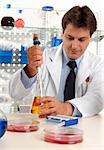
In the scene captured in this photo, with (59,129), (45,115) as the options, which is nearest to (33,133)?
(59,129)

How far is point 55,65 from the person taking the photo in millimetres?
1587

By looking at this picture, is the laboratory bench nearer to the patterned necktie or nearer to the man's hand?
the man's hand

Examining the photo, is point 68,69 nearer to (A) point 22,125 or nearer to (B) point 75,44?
(B) point 75,44

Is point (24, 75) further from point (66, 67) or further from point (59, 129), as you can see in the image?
point (59, 129)

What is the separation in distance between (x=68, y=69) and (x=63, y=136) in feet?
2.72

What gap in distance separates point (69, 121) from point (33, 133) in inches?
5.8

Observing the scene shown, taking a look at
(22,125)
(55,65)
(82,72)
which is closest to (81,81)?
(82,72)

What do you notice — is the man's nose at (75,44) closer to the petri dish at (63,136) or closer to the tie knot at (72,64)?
the tie knot at (72,64)

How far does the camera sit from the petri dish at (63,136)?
74 centimetres

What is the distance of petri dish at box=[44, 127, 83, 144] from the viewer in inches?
29.2

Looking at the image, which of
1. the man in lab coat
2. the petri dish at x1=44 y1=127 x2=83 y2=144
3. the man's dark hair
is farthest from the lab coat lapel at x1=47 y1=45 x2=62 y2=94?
the petri dish at x1=44 y1=127 x2=83 y2=144

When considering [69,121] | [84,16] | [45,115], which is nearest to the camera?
→ [69,121]

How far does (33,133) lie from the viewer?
84cm

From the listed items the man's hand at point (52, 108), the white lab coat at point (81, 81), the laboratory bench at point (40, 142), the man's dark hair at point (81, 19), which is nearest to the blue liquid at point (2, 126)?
the laboratory bench at point (40, 142)
